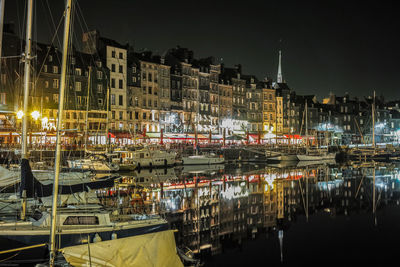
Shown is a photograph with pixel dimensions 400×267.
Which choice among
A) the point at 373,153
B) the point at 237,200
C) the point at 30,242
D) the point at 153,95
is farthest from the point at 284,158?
the point at 30,242

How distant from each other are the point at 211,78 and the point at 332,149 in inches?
1366

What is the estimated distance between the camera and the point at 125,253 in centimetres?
1173

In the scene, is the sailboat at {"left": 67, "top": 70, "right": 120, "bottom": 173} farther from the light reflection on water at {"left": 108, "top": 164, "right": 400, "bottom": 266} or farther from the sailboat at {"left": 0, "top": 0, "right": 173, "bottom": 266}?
the sailboat at {"left": 0, "top": 0, "right": 173, "bottom": 266}

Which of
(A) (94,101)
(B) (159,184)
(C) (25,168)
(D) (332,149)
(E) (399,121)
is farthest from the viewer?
(E) (399,121)

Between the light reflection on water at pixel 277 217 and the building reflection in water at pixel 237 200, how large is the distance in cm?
6

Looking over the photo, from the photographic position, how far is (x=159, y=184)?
38031 millimetres

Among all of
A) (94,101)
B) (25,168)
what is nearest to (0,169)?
(25,168)

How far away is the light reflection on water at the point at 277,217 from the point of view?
18719mm

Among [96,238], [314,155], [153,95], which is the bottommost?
[96,238]

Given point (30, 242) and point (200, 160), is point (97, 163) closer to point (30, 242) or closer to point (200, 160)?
point (200, 160)

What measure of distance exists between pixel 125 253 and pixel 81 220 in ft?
10.6

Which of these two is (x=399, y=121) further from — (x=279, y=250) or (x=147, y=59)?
(x=279, y=250)

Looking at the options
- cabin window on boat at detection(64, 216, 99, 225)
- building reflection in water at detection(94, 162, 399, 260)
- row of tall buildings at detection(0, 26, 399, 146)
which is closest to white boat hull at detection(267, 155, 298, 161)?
row of tall buildings at detection(0, 26, 399, 146)

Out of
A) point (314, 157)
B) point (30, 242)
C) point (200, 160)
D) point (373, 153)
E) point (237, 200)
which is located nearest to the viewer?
point (30, 242)
